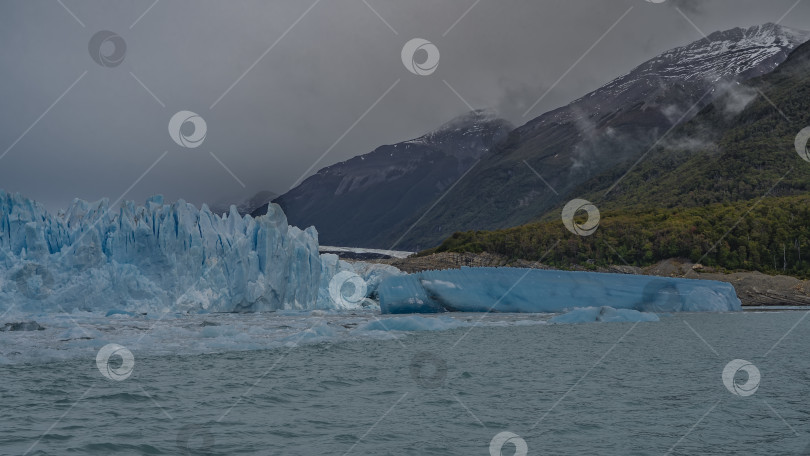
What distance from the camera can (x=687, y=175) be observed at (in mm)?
100625

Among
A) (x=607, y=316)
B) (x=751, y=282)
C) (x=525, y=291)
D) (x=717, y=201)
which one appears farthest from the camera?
(x=717, y=201)

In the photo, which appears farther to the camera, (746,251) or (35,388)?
(746,251)

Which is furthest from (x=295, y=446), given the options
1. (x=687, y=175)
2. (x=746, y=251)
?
(x=687, y=175)

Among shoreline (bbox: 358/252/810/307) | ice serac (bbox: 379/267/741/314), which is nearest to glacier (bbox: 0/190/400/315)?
ice serac (bbox: 379/267/741/314)

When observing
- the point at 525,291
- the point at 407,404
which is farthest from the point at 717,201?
the point at 407,404

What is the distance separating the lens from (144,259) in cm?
3775

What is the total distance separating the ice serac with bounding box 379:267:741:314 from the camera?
127 ft

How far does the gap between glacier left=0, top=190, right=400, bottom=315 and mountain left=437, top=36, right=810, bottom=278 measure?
4452 cm

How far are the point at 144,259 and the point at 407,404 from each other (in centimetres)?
3128

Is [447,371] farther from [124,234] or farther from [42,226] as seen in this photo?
[42,226]

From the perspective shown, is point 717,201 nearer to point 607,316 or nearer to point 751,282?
→ point 751,282

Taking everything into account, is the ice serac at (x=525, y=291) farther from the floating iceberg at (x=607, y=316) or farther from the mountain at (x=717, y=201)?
the mountain at (x=717, y=201)

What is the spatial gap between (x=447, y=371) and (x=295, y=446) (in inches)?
287

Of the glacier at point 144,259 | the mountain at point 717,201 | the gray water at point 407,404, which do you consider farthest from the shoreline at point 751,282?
the gray water at point 407,404
